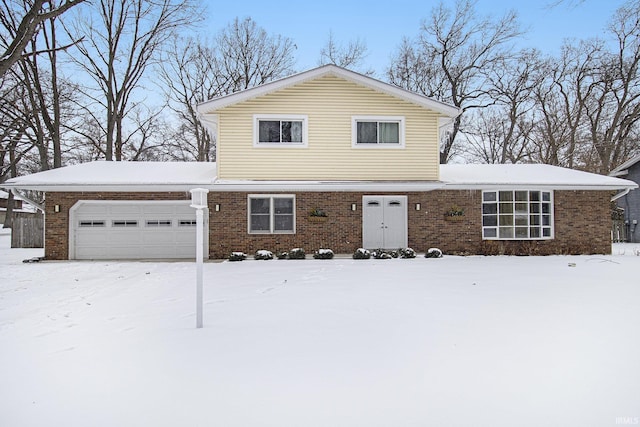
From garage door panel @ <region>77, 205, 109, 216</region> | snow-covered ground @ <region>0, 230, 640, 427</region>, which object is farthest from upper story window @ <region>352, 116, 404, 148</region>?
garage door panel @ <region>77, 205, 109, 216</region>

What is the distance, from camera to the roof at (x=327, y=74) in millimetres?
12352

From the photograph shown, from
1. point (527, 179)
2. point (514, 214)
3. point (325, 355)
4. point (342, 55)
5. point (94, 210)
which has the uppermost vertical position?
point (342, 55)

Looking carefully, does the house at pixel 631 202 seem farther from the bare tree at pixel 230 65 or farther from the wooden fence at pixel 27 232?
the wooden fence at pixel 27 232

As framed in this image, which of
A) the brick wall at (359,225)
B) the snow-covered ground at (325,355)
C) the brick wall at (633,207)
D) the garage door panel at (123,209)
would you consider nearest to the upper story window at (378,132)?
the brick wall at (359,225)

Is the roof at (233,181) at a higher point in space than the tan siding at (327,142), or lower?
lower

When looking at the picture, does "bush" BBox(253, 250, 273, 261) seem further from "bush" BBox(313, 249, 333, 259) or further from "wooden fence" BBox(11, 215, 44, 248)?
"wooden fence" BBox(11, 215, 44, 248)

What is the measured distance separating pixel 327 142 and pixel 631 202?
→ 1771cm

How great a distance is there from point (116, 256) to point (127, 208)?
5.43 ft

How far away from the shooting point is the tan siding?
1252 centimetres

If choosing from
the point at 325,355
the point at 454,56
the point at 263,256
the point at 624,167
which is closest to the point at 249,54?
the point at 454,56

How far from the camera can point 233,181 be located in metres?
12.2

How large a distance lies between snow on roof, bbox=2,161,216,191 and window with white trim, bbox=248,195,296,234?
5.74 ft

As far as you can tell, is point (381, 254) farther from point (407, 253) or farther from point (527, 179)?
point (527, 179)

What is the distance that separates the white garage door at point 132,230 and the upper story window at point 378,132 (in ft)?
19.0
